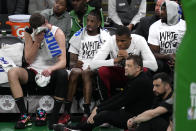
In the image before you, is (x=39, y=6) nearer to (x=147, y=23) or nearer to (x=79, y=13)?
(x=79, y=13)

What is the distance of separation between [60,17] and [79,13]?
0.31 m

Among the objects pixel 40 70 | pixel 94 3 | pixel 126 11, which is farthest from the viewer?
pixel 126 11

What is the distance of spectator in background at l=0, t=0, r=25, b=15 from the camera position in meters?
8.06

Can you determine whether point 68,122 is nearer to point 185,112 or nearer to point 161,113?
point 161,113

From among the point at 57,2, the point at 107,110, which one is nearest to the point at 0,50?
the point at 57,2

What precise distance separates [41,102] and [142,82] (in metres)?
1.74

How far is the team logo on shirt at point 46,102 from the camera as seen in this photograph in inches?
251

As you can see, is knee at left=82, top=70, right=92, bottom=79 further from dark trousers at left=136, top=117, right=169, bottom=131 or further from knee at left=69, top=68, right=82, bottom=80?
dark trousers at left=136, top=117, right=169, bottom=131

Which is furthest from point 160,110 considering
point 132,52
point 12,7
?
point 12,7

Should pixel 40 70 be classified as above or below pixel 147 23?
below

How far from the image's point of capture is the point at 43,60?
643 centimetres

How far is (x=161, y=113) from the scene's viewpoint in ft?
15.6

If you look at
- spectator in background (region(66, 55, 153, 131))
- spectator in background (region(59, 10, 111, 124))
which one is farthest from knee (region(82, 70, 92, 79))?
spectator in background (region(66, 55, 153, 131))

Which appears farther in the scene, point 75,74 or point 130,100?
point 75,74
